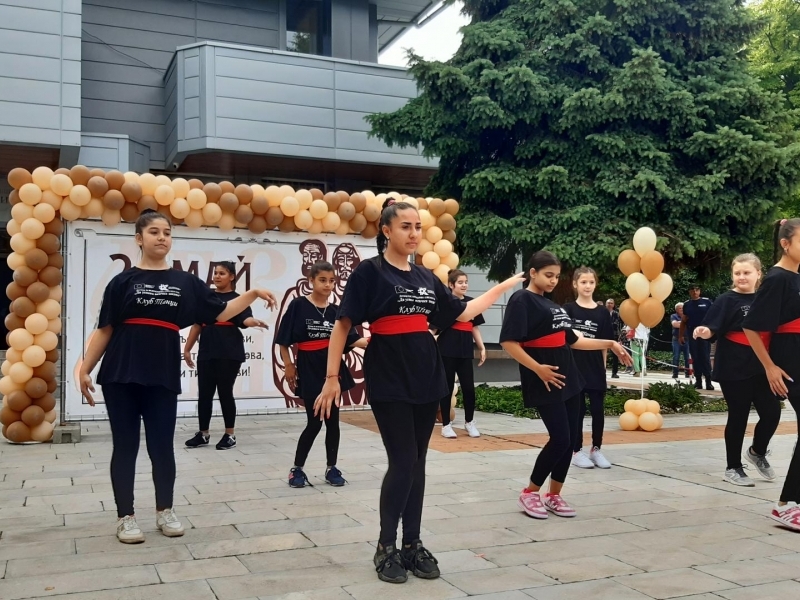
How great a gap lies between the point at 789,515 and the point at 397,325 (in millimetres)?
2873

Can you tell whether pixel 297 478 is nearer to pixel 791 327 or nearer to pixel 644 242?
pixel 791 327

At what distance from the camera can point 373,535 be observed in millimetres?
4949

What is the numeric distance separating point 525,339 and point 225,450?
13.4 feet

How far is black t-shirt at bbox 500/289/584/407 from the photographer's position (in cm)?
530

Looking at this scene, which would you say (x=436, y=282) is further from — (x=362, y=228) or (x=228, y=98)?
(x=228, y=98)

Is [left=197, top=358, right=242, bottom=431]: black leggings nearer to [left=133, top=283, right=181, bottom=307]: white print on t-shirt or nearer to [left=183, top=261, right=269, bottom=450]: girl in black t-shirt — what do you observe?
[left=183, top=261, right=269, bottom=450]: girl in black t-shirt

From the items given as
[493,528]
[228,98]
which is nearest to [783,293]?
[493,528]

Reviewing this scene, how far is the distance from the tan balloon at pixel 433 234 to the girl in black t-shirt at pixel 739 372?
16.2ft

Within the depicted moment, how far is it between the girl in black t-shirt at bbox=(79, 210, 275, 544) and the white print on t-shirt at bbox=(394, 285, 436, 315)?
4.01ft

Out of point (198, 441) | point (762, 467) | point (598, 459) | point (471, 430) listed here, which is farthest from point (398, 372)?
point (471, 430)

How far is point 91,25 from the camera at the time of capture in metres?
16.6

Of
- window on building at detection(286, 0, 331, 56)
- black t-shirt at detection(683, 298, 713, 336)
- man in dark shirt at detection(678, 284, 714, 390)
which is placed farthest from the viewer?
window on building at detection(286, 0, 331, 56)

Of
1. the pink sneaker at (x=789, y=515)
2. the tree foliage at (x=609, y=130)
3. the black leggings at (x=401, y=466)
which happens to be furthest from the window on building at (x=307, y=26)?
the black leggings at (x=401, y=466)

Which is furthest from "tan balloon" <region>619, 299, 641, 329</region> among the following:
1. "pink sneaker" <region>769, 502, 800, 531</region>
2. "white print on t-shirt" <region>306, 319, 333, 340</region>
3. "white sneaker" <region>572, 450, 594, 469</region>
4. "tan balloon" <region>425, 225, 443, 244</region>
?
"pink sneaker" <region>769, 502, 800, 531</region>
